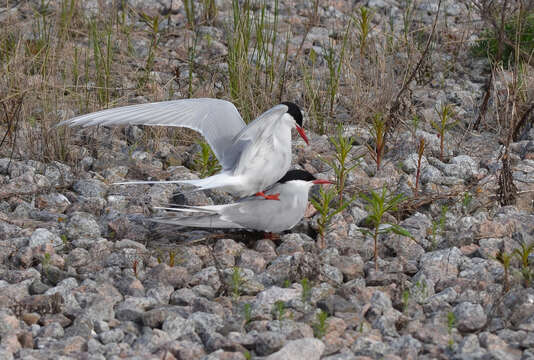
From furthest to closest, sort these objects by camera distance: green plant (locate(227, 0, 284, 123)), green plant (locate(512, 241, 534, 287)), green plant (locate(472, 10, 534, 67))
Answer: green plant (locate(472, 10, 534, 67)) < green plant (locate(227, 0, 284, 123)) < green plant (locate(512, 241, 534, 287))

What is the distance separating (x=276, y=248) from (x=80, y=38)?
10.3 ft

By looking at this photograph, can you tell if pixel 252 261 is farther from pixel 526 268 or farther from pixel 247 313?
pixel 526 268

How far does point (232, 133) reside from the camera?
3.52 meters

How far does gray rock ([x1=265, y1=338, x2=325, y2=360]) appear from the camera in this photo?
2.39 metres

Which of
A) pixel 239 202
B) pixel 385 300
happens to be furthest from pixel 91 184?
pixel 385 300

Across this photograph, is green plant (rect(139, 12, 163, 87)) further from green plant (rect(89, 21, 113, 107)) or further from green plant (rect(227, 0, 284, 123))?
green plant (rect(227, 0, 284, 123))

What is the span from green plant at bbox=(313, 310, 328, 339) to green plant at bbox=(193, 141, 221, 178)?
4.46 ft

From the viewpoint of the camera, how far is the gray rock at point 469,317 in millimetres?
2621

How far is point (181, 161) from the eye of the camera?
4273 millimetres

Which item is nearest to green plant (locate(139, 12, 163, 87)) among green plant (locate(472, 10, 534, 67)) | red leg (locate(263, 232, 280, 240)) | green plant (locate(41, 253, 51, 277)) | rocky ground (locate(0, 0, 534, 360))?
rocky ground (locate(0, 0, 534, 360))

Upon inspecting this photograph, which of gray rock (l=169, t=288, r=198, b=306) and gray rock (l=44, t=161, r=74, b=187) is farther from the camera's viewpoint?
gray rock (l=44, t=161, r=74, b=187)

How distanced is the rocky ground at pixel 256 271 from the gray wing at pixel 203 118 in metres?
0.35

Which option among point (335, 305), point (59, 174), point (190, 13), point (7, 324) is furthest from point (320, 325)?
point (190, 13)

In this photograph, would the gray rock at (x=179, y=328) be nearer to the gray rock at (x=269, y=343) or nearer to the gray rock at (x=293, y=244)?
the gray rock at (x=269, y=343)
